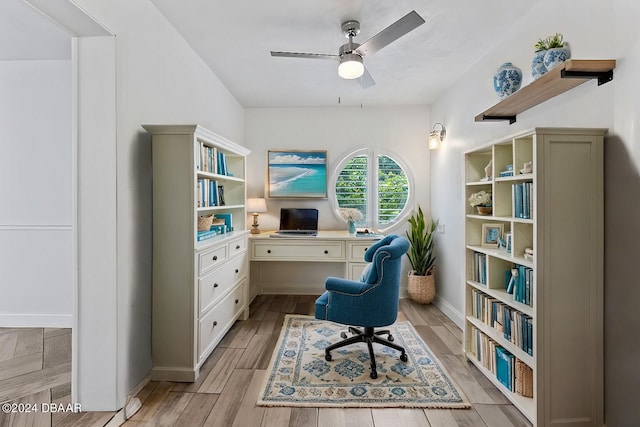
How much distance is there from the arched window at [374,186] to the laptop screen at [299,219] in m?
0.40

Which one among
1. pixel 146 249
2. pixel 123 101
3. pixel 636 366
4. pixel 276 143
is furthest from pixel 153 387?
pixel 276 143

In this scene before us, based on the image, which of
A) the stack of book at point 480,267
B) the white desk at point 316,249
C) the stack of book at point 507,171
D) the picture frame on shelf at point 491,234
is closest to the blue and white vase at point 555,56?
the stack of book at point 507,171

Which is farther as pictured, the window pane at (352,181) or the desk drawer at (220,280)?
the window pane at (352,181)

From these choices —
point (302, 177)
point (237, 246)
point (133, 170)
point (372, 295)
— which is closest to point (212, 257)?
point (237, 246)

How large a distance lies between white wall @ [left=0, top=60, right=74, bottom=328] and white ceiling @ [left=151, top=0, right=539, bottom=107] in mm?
1705

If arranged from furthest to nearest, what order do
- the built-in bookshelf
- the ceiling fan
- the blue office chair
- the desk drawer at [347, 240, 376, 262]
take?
1. the desk drawer at [347, 240, 376, 262]
2. the blue office chair
3. the ceiling fan
4. the built-in bookshelf

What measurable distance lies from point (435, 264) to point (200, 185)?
3.04m

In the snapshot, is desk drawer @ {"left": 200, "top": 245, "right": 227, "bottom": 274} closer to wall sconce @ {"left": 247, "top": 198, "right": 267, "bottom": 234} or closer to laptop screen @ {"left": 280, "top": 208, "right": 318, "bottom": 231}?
wall sconce @ {"left": 247, "top": 198, "right": 267, "bottom": 234}

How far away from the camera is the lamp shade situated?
4000 mm

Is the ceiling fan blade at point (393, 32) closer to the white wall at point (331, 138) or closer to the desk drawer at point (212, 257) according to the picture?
the desk drawer at point (212, 257)

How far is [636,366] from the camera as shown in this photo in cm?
148

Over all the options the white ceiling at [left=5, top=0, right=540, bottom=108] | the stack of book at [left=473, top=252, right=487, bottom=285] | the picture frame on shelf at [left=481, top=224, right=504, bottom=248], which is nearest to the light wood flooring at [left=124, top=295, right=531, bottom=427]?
the stack of book at [left=473, top=252, right=487, bottom=285]

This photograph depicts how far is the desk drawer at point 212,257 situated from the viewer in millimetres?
2339

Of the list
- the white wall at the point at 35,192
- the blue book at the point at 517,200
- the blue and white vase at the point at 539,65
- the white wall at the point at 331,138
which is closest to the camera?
the blue and white vase at the point at 539,65
